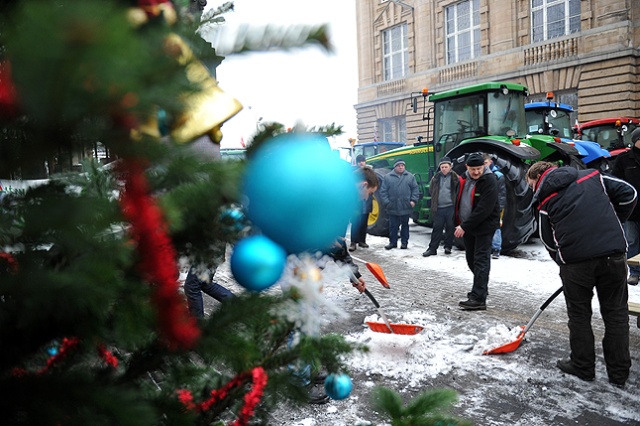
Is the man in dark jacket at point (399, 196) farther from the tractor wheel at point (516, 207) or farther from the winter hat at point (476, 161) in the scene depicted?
the winter hat at point (476, 161)

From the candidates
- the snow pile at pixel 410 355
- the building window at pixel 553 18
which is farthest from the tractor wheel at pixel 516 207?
the building window at pixel 553 18

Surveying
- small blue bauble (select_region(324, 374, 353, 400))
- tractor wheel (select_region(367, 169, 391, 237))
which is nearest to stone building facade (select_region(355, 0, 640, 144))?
tractor wheel (select_region(367, 169, 391, 237))

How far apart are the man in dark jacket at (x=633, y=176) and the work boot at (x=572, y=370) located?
2.73 meters

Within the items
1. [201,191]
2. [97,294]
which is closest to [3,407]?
[97,294]

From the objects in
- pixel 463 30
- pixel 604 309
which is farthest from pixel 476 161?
pixel 463 30

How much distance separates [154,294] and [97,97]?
10.5 inches

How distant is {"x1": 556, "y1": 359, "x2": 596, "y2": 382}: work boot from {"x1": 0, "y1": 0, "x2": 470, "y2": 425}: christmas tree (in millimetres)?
3458

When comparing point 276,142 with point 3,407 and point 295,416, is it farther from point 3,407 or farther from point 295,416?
point 295,416

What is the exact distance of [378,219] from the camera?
9820 millimetres

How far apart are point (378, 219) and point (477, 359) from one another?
19.5 ft

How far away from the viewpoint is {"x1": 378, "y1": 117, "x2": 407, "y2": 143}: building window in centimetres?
2262

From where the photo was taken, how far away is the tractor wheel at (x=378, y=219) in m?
9.55

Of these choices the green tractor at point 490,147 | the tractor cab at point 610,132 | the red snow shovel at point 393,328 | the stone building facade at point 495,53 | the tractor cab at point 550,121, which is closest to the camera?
the red snow shovel at point 393,328

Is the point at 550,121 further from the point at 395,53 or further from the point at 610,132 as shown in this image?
the point at 395,53
